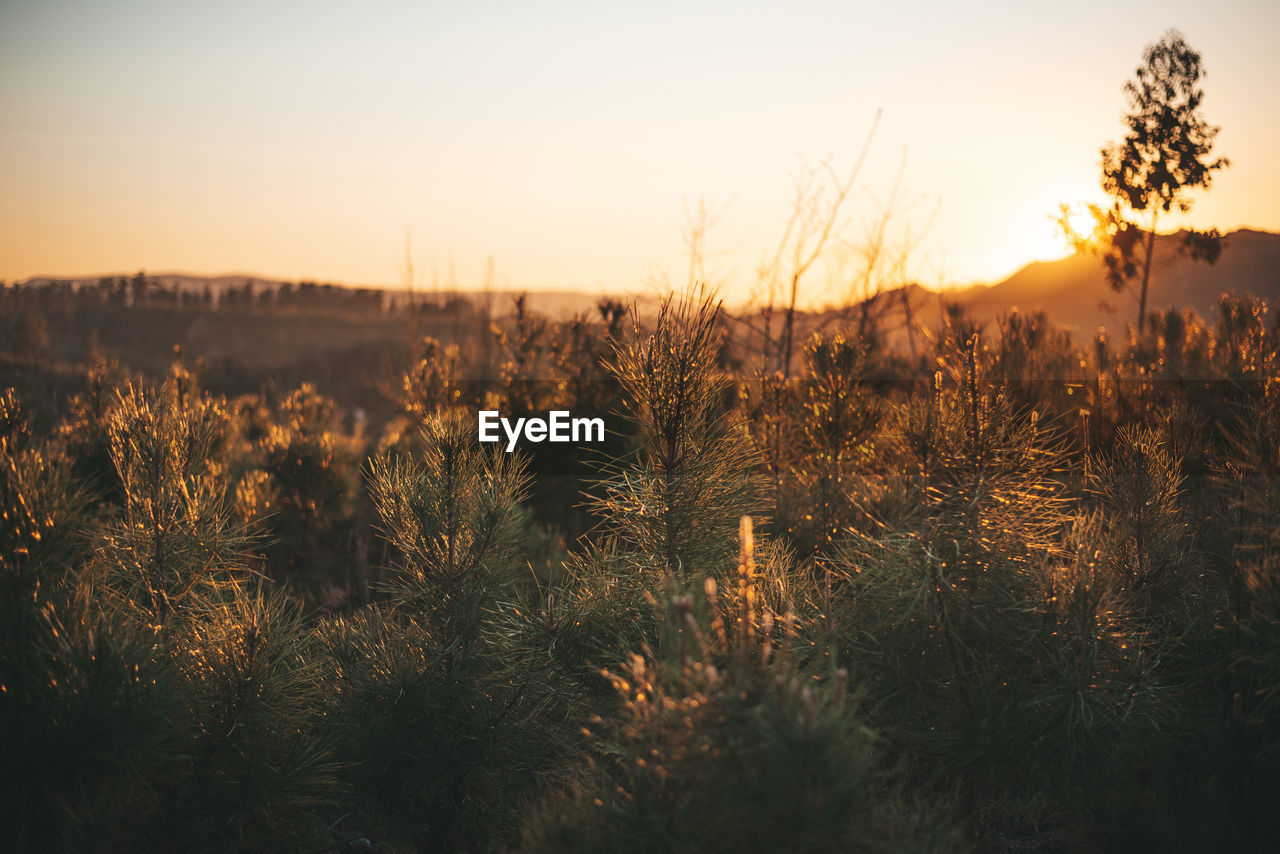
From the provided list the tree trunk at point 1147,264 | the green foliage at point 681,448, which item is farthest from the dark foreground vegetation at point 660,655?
the tree trunk at point 1147,264

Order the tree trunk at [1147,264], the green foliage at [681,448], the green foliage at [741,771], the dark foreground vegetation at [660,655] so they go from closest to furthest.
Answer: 1. the green foliage at [741,771]
2. the dark foreground vegetation at [660,655]
3. the green foliage at [681,448]
4. the tree trunk at [1147,264]

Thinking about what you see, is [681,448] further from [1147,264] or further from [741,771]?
[1147,264]

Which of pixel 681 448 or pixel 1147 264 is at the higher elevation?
pixel 1147 264

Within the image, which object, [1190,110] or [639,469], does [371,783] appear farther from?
[1190,110]

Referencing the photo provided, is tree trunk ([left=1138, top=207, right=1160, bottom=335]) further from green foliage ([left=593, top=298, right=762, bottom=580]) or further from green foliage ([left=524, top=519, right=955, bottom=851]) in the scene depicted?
green foliage ([left=524, top=519, right=955, bottom=851])

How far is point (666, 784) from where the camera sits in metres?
2.26

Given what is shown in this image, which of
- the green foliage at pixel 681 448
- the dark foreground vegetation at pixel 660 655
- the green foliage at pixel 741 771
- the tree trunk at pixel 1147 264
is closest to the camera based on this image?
the green foliage at pixel 741 771

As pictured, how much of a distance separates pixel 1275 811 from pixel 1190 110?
16886 millimetres

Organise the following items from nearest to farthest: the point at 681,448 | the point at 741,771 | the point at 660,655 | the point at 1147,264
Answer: the point at 741,771 < the point at 660,655 < the point at 681,448 < the point at 1147,264

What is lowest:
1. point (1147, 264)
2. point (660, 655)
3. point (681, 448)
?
point (660, 655)

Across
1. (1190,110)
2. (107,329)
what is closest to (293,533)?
(1190,110)

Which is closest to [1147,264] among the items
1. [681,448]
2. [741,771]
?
[681,448]

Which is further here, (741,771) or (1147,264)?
(1147,264)

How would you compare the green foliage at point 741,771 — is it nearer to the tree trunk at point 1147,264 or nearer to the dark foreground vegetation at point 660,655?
the dark foreground vegetation at point 660,655
